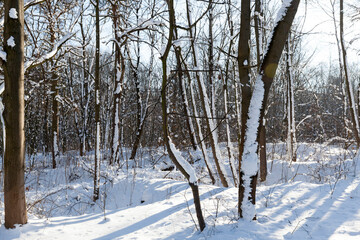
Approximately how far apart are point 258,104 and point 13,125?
3.09 metres

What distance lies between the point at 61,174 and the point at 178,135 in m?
6.80

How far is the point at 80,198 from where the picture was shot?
6.34 m

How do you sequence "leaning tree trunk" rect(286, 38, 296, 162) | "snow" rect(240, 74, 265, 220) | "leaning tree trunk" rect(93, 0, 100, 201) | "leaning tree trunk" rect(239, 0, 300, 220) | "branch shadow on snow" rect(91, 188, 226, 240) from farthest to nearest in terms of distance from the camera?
"leaning tree trunk" rect(286, 38, 296, 162) → "leaning tree trunk" rect(93, 0, 100, 201) → "branch shadow on snow" rect(91, 188, 226, 240) → "snow" rect(240, 74, 265, 220) → "leaning tree trunk" rect(239, 0, 300, 220)

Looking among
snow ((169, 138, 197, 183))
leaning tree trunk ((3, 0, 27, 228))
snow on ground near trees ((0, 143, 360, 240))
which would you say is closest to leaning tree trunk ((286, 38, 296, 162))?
snow on ground near trees ((0, 143, 360, 240))

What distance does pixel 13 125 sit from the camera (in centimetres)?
318

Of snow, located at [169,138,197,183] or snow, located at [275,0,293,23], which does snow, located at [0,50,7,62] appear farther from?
snow, located at [275,0,293,23]

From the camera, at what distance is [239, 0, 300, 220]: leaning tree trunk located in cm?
289

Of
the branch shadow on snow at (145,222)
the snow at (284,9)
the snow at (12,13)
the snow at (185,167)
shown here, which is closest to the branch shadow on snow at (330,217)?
the snow at (185,167)

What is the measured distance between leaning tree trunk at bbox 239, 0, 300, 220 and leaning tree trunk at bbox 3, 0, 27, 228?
2827mm

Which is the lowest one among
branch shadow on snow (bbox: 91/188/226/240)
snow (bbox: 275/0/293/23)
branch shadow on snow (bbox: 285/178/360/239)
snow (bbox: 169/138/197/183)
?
branch shadow on snow (bbox: 91/188/226/240)

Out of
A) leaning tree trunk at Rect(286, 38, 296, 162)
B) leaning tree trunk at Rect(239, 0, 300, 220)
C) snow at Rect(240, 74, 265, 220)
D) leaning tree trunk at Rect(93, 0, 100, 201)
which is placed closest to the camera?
leaning tree trunk at Rect(239, 0, 300, 220)

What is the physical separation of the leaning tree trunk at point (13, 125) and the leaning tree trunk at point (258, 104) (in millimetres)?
2827

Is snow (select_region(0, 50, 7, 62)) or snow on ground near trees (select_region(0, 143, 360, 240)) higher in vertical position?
snow (select_region(0, 50, 7, 62))

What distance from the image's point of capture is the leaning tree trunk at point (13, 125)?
3141 mm
